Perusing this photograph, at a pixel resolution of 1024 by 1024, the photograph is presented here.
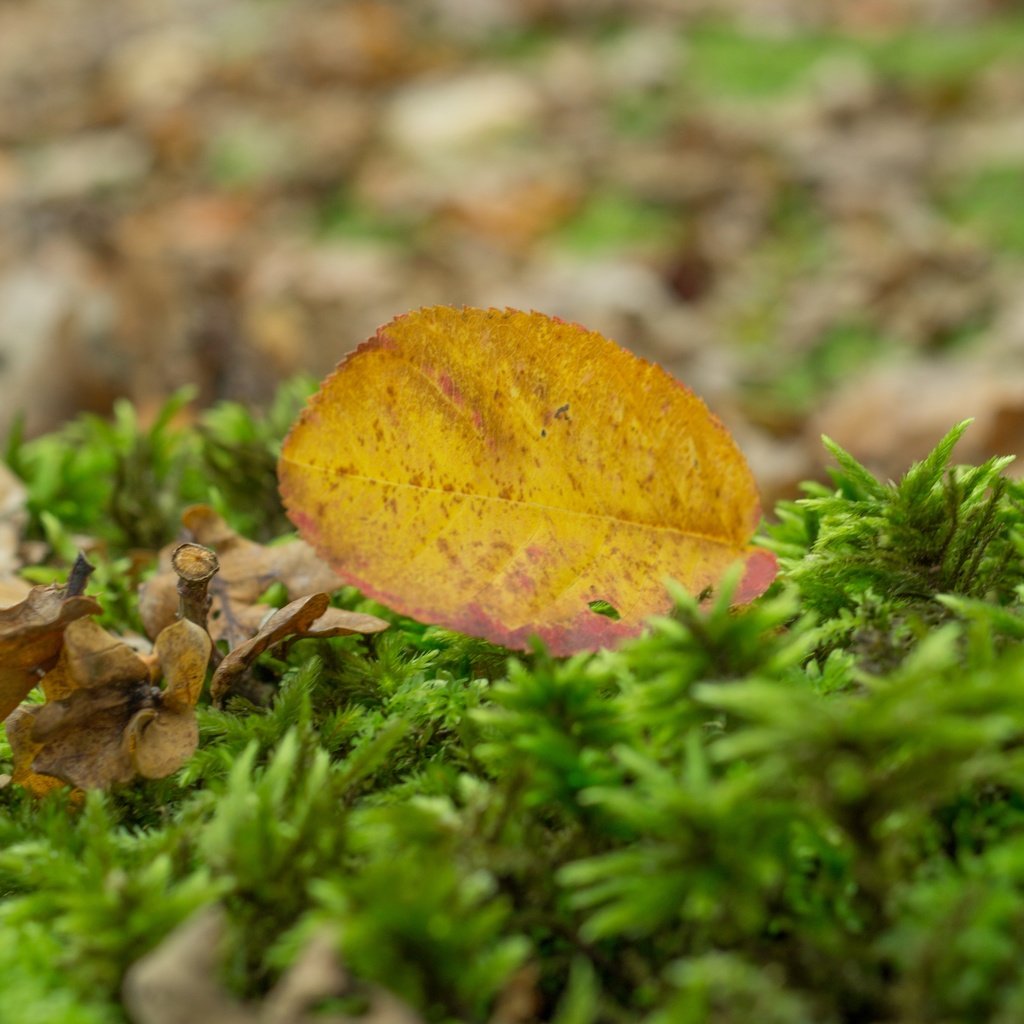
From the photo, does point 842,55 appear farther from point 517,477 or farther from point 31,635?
point 31,635

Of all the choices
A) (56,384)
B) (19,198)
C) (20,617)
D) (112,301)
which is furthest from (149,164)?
(20,617)

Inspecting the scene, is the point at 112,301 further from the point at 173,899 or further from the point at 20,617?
the point at 173,899

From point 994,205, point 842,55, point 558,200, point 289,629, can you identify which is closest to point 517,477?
point 289,629

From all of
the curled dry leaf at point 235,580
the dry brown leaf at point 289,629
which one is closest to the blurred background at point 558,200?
the curled dry leaf at point 235,580

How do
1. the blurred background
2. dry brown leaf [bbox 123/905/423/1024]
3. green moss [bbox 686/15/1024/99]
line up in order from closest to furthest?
dry brown leaf [bbox 123/905/423/1024] → the blurred background → green moss [bbox 686/15/1024/99]

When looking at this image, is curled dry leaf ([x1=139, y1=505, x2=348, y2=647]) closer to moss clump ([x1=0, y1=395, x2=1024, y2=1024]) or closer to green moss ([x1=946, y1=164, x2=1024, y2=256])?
moss clump ([x1=0, y1=395, x2=1024, y2=1024])

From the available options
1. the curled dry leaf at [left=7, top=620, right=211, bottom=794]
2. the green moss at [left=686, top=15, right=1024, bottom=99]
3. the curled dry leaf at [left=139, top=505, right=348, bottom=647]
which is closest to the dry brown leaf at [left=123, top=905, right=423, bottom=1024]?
the curled dry leaf at [left=7, top=620, right=211, bottom=794]
